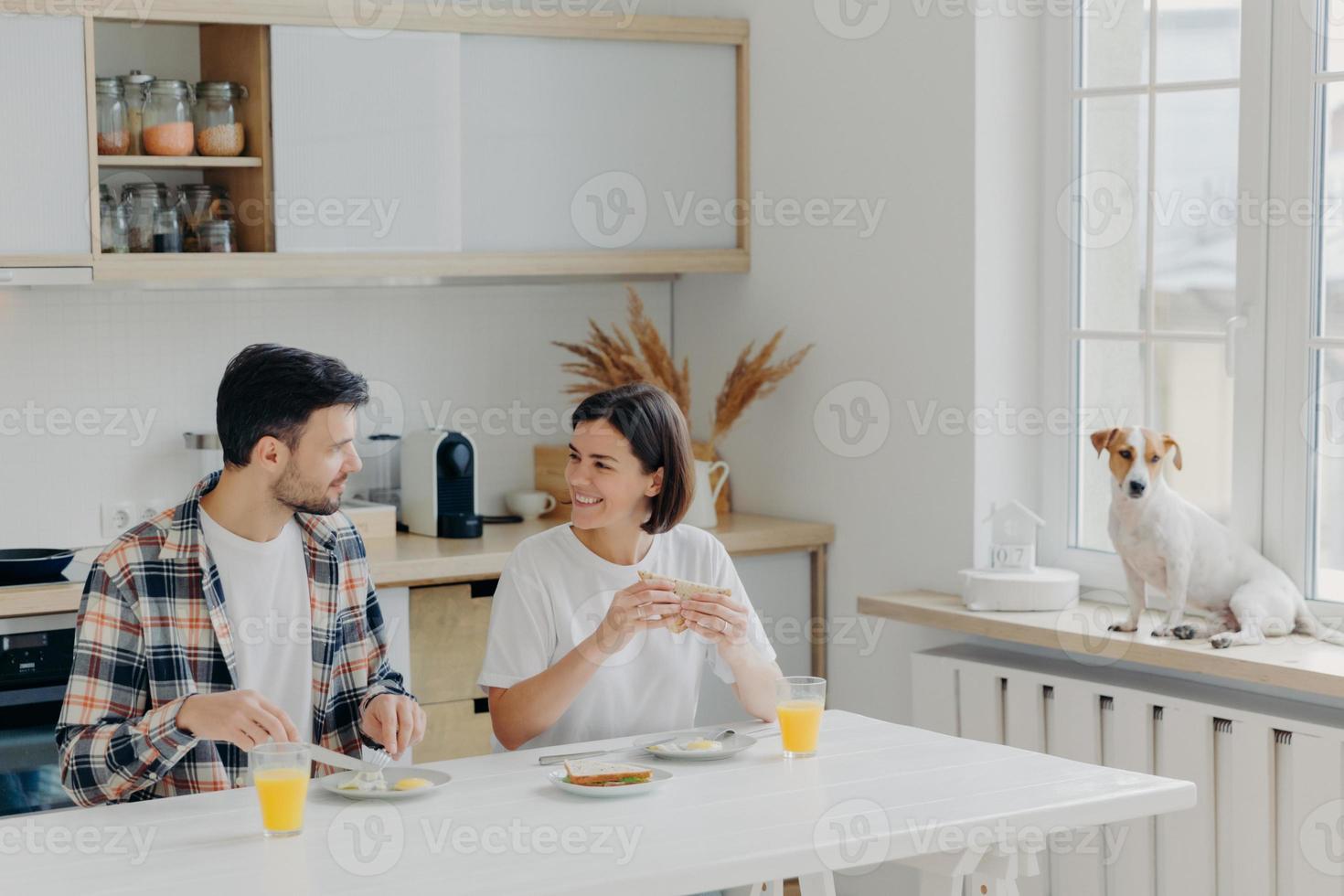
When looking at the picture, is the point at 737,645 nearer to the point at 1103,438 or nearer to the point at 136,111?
the point at 1103,438

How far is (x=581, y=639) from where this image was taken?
251cm

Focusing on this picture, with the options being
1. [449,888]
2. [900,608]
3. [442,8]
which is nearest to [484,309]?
[442,8]

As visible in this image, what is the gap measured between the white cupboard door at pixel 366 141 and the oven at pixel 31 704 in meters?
0.94

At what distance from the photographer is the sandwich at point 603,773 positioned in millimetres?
2027

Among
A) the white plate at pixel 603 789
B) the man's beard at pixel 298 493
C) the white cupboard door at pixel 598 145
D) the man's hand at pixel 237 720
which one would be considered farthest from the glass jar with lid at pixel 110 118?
the white plate at pixel 603 789

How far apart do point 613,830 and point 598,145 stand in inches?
90.6

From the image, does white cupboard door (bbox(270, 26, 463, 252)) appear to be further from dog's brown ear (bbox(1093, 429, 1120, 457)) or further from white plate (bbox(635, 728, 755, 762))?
white plate (bbox(635, 728, 755, 762))

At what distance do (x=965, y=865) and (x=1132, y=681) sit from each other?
3.92 feet

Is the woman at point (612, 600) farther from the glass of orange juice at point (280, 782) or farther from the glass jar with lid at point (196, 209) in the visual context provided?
the glass jar with lid at point (196, 209)

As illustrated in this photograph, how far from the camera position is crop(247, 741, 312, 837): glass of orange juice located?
1827mm

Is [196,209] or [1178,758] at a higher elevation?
[196,209]

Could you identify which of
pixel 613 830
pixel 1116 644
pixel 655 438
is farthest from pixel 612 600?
pixel 1116 644

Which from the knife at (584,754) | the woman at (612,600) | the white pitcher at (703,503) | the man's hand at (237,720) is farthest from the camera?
the white pitcher at (703,503)

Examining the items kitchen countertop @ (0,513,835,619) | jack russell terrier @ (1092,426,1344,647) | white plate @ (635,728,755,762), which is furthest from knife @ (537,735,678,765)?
jack russell terrier @ (1092,426,1344,647)
